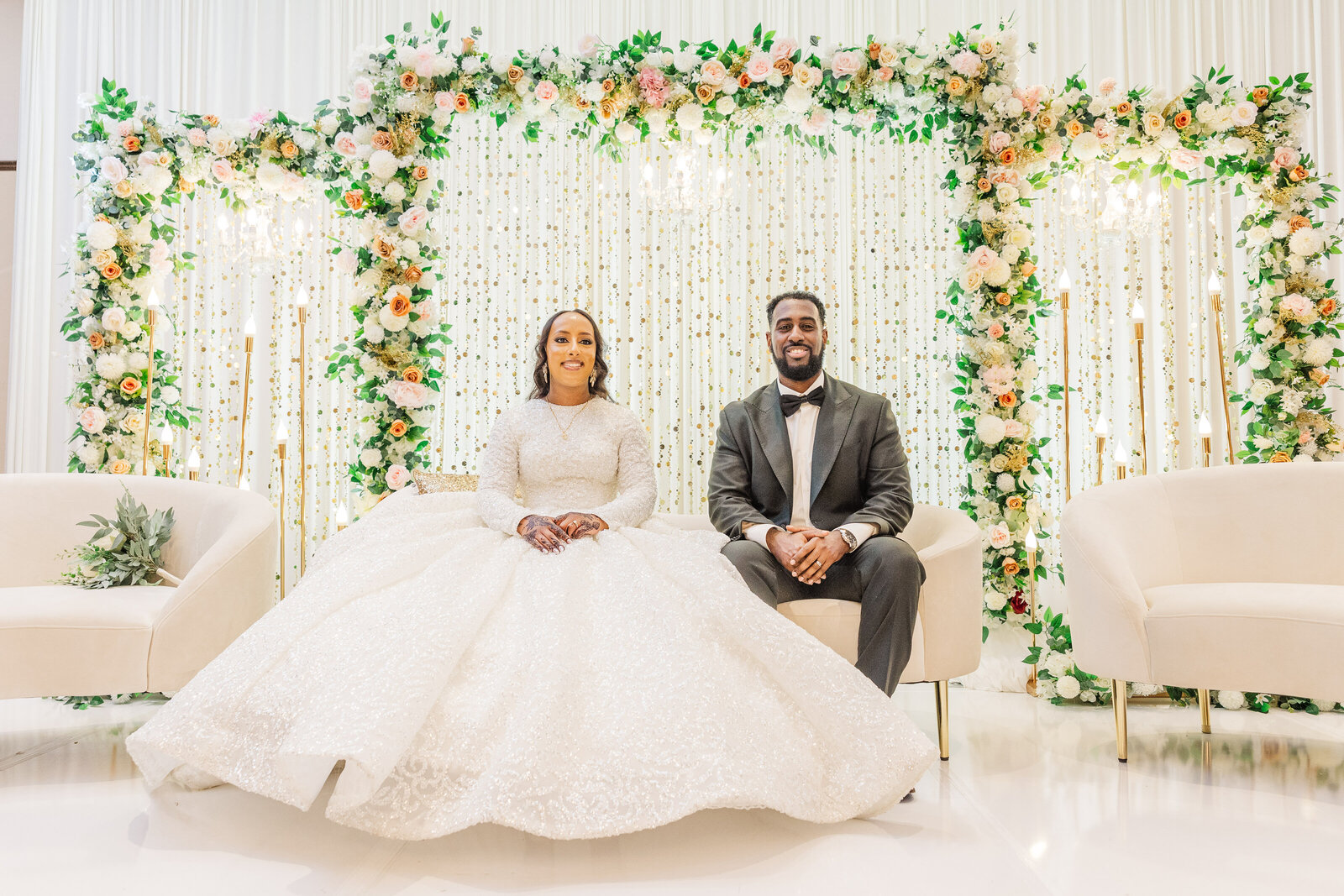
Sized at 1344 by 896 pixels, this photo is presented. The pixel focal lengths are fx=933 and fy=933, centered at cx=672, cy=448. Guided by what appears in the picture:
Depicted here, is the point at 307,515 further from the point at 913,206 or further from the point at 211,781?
the point at 913,206

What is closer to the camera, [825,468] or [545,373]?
[825,468]

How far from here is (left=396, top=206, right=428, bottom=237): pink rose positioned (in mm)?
4262

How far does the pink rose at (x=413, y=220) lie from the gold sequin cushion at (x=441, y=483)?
47.2 inches

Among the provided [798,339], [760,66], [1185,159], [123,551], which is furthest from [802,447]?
[123,551]

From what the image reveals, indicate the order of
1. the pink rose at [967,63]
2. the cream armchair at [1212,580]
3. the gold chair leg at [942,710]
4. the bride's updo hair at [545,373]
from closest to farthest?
the cream armchair at [1212,580] < the gold chair leg at [942,710] < the bride's updo hair at [545,373] < the pink rose at [967,63]

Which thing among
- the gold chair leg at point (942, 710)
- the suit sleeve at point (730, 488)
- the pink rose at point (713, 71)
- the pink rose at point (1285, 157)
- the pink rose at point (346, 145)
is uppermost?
the pink rose at point (713, 71)

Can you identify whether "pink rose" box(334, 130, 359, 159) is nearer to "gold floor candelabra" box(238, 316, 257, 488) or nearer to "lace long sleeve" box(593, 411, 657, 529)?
"gold floor candelabra" box(238, 316, 257, 488)

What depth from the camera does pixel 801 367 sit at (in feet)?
11.7

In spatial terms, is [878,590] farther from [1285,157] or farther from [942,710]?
[1285,157]

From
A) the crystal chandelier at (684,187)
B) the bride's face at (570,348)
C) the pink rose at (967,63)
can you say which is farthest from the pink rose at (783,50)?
the bride's face at (570,348)

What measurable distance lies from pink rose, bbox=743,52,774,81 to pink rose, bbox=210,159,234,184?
2502mm

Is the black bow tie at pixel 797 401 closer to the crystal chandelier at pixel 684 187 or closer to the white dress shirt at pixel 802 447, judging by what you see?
the white dress shirt at pixel 802 447

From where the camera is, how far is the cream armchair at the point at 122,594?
9.14ft

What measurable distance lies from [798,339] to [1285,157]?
251 cm
